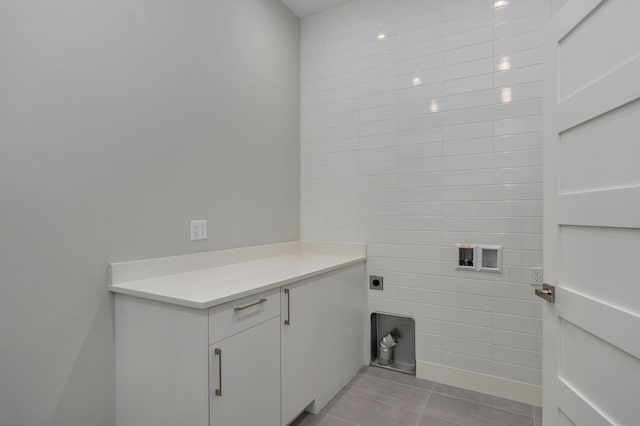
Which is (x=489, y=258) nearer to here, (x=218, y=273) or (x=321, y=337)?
(x=321, y=337)

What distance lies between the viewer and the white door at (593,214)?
91cm

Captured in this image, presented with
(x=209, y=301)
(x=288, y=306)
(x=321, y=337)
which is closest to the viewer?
(x=209, y=301)

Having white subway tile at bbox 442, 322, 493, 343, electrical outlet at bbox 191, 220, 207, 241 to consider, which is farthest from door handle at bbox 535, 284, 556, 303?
electrical outlet at bbox 191, 220, 207, 241

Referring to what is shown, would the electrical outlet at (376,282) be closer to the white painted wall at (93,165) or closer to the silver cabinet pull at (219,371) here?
the white painted wall at (93,165)

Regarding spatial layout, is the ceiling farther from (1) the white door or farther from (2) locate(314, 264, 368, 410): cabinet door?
(2) locate(314, 264, 368, 410): cabinet door

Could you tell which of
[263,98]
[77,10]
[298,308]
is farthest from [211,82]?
[298,308]

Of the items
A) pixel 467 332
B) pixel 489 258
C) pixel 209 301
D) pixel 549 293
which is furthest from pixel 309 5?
pixel 467 332

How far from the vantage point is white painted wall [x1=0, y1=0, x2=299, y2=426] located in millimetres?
1239

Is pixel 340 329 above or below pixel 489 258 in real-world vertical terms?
below

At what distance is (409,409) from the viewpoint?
1981mm

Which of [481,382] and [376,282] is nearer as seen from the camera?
[481,382]

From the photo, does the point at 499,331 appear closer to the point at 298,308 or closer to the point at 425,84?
the point at 298,308

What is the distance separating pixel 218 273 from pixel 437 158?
64.6 inches

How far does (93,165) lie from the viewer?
146cm
